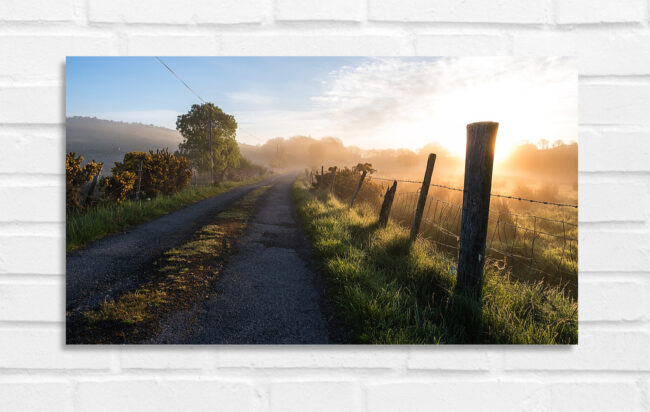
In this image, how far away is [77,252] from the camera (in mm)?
3334

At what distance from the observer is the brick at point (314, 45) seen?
2.03m

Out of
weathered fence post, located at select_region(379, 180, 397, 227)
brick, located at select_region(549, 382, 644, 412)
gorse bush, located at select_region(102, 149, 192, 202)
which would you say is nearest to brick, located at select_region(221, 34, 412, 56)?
brick, located at select_region(549, 382, 644, 412)

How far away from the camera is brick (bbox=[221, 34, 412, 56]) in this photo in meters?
2.03

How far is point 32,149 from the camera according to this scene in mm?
1951

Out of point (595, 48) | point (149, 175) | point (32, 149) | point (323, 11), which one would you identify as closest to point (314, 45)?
point (323, 11)

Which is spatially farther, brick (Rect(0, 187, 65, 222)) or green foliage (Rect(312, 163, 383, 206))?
green foliage (Rect(312, 163, 383, 206))

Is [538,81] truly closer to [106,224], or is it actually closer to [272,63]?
[272,63]

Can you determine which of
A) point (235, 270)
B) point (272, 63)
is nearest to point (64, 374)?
point (235, 270)

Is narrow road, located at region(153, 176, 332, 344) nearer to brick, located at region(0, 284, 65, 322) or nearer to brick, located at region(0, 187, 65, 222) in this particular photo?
brick, located at region(0, 284, 65, 322)

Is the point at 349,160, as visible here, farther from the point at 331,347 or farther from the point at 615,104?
the point at 615,104

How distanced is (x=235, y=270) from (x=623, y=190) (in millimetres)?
3521

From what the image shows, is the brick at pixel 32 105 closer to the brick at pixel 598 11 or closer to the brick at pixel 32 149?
the brick at pixel 32 149

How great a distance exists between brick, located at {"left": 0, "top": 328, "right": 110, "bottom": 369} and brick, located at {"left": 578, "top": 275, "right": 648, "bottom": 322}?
11.1ft

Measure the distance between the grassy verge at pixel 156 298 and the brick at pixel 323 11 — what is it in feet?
8.05
